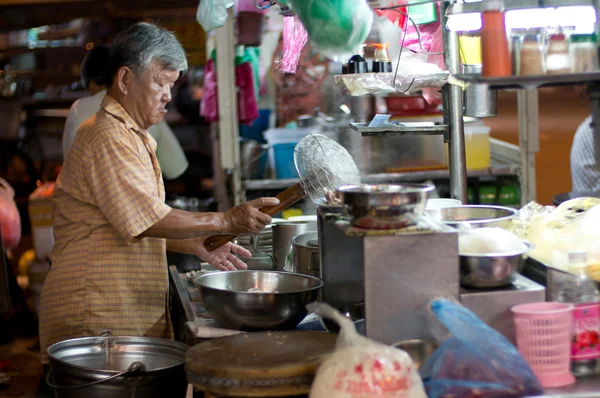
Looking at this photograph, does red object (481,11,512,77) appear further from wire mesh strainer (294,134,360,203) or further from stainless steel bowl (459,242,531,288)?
wire mesh strainer (294,134,360,203)

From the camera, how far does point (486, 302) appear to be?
6.38 ft

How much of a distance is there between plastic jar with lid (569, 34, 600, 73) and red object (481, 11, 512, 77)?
160 millimetres

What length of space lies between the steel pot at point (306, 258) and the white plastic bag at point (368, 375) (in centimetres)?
79

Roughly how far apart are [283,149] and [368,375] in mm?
3814


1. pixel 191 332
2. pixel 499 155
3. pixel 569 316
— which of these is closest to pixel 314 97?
pixel 499 155

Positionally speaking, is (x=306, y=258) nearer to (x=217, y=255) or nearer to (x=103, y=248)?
(x=217, y=255)

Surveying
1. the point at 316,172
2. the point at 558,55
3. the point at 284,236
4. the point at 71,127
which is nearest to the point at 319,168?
the point at 316,172

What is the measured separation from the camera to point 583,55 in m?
1.96

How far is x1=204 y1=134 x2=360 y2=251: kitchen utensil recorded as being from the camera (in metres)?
2.54

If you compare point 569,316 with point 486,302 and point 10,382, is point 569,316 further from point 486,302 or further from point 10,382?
point 10,382

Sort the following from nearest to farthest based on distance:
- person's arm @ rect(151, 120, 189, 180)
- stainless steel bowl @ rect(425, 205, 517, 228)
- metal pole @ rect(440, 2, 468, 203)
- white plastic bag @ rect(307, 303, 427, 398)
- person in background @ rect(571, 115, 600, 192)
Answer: white plastic bag @ rect(307, 303, 427, 398) < stainless steel bowl @ rect(425, 205, 517, 228) < metal pole @ rect(440, 2, 468, 203) < person in background @ rect(571, 115, 600, 192) < person's arm @ rect(151, 120, 189, 180)

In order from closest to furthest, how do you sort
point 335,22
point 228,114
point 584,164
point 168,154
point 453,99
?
point 335,22 → point 453,99 → point 584,164 → point 228,114 → point 168,154

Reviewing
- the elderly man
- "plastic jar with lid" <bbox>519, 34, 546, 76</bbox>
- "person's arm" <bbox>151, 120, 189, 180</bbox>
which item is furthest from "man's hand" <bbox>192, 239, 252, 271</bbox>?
"person's arm" <bbox>151, 120, 189, 180</bbox>

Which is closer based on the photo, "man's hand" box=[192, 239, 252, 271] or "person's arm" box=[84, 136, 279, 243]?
"person's arm" box=[84, 136, 279, 243]
